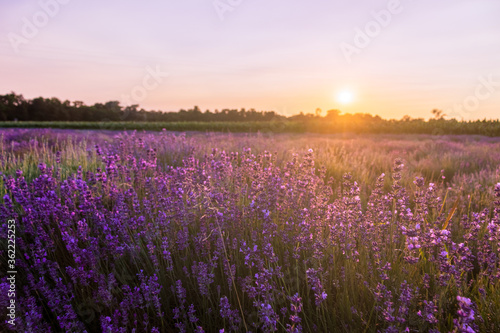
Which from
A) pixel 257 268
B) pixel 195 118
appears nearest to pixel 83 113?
pixel 195 118

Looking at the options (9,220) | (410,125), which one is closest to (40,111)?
(410,125)

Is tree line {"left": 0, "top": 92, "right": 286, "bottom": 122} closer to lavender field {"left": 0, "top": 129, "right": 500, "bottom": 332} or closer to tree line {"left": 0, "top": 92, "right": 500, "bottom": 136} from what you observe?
tree line {"left": 0, "top": 92, "right": 500, "bottom": 136}

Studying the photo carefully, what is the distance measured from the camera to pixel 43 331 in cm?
169

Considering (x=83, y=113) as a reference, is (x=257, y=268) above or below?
below

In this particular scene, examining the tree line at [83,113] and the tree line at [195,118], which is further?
the tree line at [83,113]

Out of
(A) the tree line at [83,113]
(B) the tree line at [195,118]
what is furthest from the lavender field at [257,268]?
(A) the tree line at [83,113]

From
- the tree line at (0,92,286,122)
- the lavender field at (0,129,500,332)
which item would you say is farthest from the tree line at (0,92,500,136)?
the lavender field at (0,129,500,332)

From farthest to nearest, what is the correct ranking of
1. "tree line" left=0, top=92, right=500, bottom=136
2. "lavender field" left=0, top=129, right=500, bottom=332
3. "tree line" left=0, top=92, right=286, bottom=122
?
"tree line" left=0, top=92, right=286, bottom=122 < "tree line" left=0, top=92, right=500, bottom=136 < "lavender field" left=0, top=129, right=500, bottom=332

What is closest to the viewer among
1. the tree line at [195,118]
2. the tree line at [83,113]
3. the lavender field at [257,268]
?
the lavender field at [257,268]

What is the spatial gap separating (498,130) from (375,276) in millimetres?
15469

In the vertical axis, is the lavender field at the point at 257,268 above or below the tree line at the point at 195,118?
below

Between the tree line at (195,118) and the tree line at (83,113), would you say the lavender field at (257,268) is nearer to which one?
the tree line at (195,118)

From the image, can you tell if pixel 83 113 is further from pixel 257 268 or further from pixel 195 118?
pixel 257 268

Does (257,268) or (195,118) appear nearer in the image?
(257,268)
